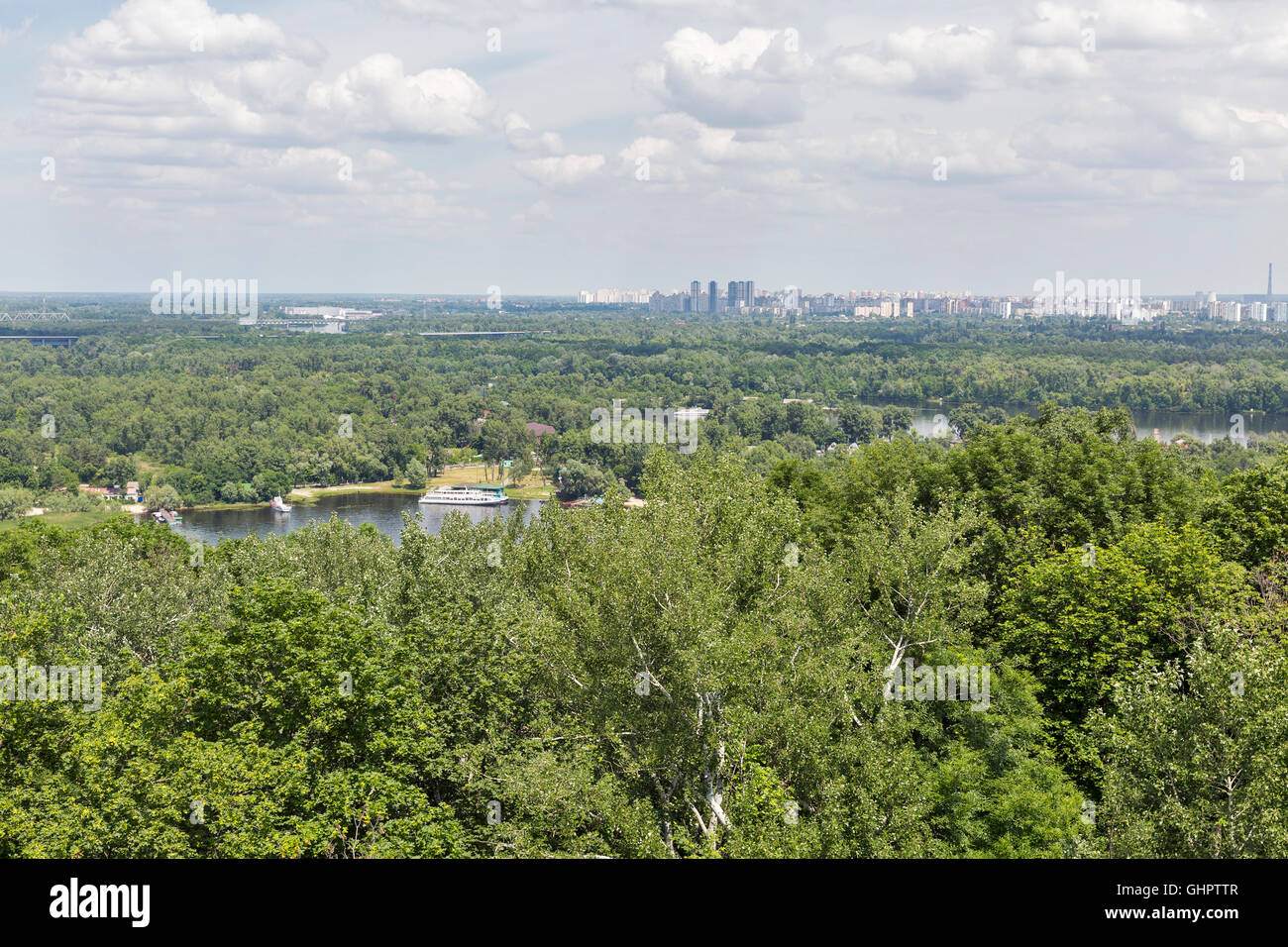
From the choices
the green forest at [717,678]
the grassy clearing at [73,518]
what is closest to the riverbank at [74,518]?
the grassy clearing at [73,518]

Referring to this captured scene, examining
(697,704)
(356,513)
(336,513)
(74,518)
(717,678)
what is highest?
(717,678)

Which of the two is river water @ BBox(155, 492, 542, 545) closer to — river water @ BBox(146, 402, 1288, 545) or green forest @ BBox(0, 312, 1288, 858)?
river water @ BBox(146, 402, 1288, 545)

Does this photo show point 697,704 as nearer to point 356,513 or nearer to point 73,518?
point 73,518

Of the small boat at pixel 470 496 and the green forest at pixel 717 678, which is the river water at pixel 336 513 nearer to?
the small boat at pixel 470 496

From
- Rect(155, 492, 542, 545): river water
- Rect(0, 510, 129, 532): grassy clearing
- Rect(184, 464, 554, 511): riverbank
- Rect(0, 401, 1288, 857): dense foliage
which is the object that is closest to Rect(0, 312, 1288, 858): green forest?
Rect(0, 401, 1288, 857): dense foliage

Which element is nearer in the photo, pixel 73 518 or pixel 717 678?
pixel 717 678

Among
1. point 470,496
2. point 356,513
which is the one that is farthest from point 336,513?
point 470,496
